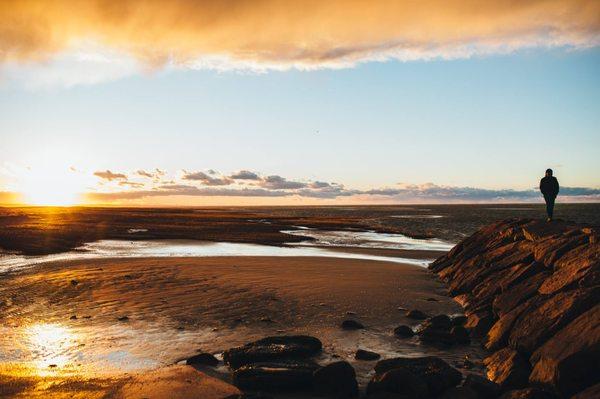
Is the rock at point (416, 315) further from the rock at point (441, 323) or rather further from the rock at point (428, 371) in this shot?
the rock at point (428, 371)

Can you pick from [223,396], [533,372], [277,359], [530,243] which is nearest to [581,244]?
[530,243]

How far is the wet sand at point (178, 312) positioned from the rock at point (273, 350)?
45cm

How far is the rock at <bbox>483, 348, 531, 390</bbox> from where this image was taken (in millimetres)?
8500

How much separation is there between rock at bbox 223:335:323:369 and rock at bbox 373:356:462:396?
1761 mm

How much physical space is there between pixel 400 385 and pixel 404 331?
4089 mm

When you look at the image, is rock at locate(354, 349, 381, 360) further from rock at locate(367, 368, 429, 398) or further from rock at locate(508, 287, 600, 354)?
rock at locate(508, 287, 600, 354)

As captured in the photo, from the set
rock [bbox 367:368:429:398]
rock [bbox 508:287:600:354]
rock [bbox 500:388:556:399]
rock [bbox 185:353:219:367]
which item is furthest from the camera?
rock [bbox 185:353:219:367]

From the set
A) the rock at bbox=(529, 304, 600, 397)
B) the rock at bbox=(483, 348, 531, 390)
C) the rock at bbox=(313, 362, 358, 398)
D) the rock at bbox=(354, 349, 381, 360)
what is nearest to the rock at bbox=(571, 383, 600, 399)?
the rock at bbox=(529, 304, 600, 397)

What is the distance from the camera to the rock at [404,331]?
12.1m

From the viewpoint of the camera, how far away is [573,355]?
7.70m

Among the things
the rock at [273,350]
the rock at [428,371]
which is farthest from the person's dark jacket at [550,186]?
the rock at [273,350]

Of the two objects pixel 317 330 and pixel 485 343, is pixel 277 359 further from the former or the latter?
pixel 485 343

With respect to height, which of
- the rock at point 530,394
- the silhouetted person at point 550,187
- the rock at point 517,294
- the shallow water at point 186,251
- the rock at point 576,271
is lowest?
the shallow water at point 186,251

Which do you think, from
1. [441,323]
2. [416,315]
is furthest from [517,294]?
[416,315]
